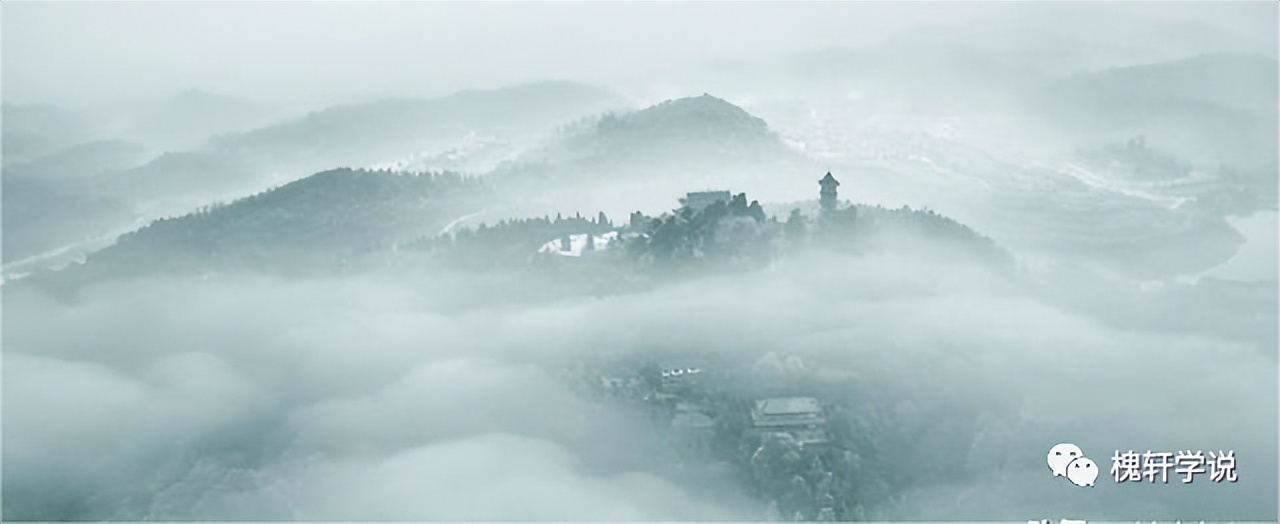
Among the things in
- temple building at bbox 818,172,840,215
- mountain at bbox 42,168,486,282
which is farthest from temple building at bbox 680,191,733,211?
mountain at bbox 42,168,486,282

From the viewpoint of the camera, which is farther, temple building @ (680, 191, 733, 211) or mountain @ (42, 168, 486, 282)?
mountain @ (42, 168, 486, 282)

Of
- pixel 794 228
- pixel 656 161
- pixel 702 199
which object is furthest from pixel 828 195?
pixel 656 161

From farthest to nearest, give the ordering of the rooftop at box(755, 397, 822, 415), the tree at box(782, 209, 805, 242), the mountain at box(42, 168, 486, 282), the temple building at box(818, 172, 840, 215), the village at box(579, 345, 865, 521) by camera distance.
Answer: the mountain at box(42, 168, 486, 282), the temple building at box(818, 172, 840, 215), the tree at box(782, 209, 805, 242), the rooftop at box(755, 397, 822, 415), the village at box(579, 345, 865, 521)

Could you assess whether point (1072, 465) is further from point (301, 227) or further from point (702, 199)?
point (301, 227)

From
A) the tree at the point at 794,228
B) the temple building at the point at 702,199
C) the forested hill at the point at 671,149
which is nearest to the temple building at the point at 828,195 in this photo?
the tree at the point at 794,228

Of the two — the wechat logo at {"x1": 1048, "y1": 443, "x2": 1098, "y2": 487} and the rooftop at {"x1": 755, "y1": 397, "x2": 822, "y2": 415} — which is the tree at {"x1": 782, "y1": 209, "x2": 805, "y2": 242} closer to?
the rooftop at {"x1": 755, "y1": 397, "x2": 822, "y2": 415}

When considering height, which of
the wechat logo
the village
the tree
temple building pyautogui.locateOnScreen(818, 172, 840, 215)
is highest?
temple building pyautogui.locateOnScreen(818, 172, 840, 215)
